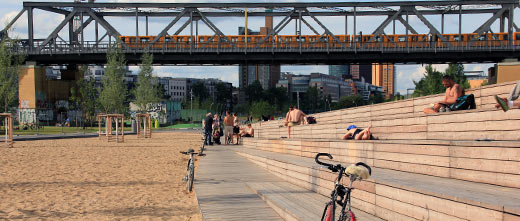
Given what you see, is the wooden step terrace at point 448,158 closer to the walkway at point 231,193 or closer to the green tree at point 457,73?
the walkway at point 231,193

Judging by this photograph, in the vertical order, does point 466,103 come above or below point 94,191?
above

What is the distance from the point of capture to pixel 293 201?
761cm

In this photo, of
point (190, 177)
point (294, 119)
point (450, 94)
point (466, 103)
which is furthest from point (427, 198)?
point (294, 119)

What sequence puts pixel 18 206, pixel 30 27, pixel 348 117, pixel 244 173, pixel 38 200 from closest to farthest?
pixel 18 206 → pixel 38 200 → pixel 244 173 → pixel 348 117 → pixel 30 27

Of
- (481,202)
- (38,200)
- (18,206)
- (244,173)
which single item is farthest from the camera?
(244,173)

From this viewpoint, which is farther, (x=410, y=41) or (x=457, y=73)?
→ (x=457, y=73)

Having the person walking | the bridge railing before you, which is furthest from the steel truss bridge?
the person walking

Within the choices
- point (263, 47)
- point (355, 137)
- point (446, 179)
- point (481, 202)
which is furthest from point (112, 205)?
point (263, 47)

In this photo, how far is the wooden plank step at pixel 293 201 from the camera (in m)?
6.50

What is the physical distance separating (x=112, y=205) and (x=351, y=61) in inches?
2352

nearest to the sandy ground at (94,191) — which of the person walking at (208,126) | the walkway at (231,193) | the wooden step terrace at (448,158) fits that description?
the walkway at (231,193)

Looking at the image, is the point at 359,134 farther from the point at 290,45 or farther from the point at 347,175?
the point at 290,45

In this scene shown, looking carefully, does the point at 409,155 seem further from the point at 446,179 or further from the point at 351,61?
the point at 351,61

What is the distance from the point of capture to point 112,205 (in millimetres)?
9758
